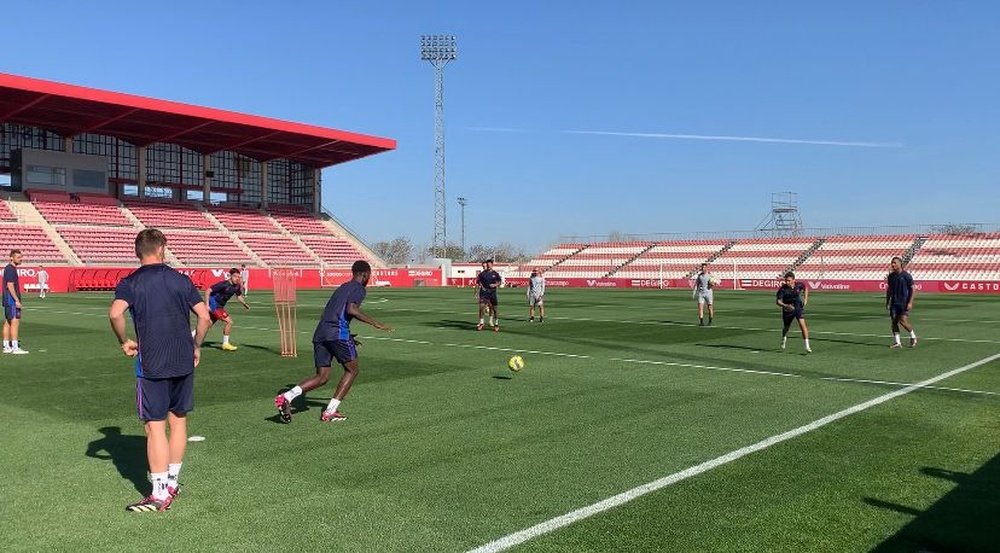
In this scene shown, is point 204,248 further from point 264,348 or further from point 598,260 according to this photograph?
point 264,348

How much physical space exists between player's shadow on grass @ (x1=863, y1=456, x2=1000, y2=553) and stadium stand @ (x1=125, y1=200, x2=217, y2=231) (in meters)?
63.6

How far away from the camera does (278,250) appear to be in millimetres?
66312

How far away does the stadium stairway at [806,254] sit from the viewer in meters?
71.0

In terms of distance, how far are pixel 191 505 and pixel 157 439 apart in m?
0.54

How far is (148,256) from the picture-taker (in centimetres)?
567

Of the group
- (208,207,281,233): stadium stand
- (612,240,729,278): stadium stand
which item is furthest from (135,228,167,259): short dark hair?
(612,240,729,278): stadium stand

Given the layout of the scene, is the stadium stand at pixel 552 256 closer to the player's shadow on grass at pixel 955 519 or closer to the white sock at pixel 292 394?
the white sock at pixel 292 394

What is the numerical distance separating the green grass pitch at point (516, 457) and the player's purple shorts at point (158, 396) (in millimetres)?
700

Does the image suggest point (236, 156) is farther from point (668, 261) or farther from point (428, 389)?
point (428, 389)

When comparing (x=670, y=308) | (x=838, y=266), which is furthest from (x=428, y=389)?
(x=838, y=266)

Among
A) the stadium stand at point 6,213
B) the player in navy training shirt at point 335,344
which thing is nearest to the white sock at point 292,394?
the player in navy training shirt at point 335,344

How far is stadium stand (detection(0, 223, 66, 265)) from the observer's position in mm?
50625

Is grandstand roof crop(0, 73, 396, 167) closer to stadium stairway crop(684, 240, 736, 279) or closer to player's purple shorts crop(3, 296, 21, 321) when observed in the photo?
stadium stairway crop(684, 240, 736, 279)

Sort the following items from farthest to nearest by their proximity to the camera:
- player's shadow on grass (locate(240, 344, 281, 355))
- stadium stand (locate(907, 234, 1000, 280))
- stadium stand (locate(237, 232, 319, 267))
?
stadium stand (locate(237, 232, 319, 267))
stadium stand (locate(907, 234, 1000, 280))
player's shadow on grass (locate(240, 344, 281, 355))
